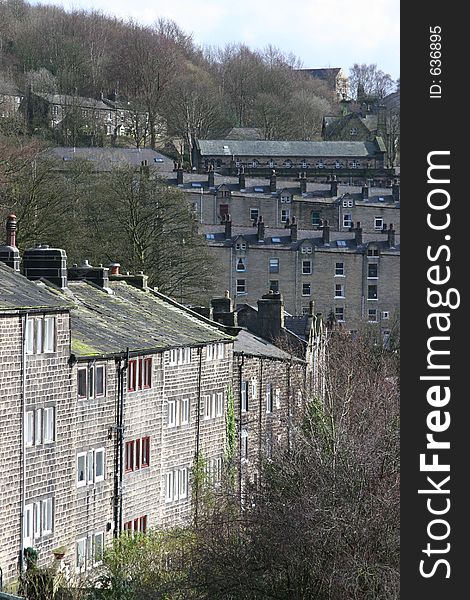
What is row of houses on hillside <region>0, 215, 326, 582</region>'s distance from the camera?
30688 mm

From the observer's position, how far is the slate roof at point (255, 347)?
4841 centimetres

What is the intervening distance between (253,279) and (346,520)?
7082 cm

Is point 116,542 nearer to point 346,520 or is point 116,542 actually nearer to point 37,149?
point 346,520

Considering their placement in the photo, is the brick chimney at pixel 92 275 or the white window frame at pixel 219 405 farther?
the white window frame at pixel 219 405

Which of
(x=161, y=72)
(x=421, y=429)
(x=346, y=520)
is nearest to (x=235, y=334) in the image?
(x=346, y=520)

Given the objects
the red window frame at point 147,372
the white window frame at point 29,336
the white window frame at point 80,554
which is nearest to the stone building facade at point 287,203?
the red window frame at point 147,372

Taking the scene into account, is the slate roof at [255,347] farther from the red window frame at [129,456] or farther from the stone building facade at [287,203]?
the stone building facade at [287,203]

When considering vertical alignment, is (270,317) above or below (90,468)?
above

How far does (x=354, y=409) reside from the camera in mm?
40844

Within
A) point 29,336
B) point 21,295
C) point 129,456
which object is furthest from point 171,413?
point 29,336

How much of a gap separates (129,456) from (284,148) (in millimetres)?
106644

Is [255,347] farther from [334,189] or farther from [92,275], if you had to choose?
[334,189]

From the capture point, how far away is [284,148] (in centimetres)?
14125

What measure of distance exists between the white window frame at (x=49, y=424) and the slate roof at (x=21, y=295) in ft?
6.90
